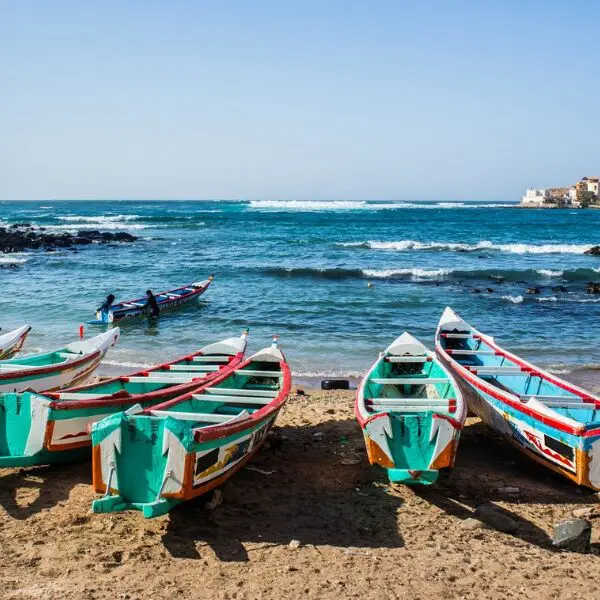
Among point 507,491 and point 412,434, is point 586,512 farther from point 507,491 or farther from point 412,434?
point 412,434

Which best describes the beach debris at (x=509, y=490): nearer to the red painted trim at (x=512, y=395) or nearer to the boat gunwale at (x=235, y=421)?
the red painted trim at (x=512, y=395)

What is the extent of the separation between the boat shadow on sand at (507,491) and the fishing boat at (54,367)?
6.20 meters

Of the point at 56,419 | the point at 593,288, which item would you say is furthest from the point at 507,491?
the point at 593,288

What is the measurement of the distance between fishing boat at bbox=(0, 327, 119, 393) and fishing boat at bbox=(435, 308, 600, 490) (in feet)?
21.9

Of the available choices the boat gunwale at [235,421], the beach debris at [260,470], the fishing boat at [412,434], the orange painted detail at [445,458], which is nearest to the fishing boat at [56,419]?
the boat gunwale at [235,421]

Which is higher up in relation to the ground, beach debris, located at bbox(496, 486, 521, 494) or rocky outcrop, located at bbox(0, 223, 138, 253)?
rocky outcrop, located at bbox(0, 223, 138, 253)

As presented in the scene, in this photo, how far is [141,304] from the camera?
67.5ft

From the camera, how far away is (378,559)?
584cm

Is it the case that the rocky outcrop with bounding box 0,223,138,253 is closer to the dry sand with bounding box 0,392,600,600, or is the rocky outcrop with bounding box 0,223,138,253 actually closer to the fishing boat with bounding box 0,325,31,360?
the fishing boat with bounding box 0,325,31,360

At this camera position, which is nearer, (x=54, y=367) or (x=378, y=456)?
(x=378, y=456)

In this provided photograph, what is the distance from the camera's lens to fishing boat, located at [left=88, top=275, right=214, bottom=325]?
62.7ft

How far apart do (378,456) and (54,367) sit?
5788mm

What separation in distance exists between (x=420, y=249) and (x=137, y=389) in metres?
36.2

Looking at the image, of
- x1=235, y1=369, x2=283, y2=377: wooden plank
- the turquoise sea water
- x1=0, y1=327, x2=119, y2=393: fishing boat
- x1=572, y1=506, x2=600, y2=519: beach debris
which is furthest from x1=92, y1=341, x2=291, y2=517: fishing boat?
the turquoise sea water
